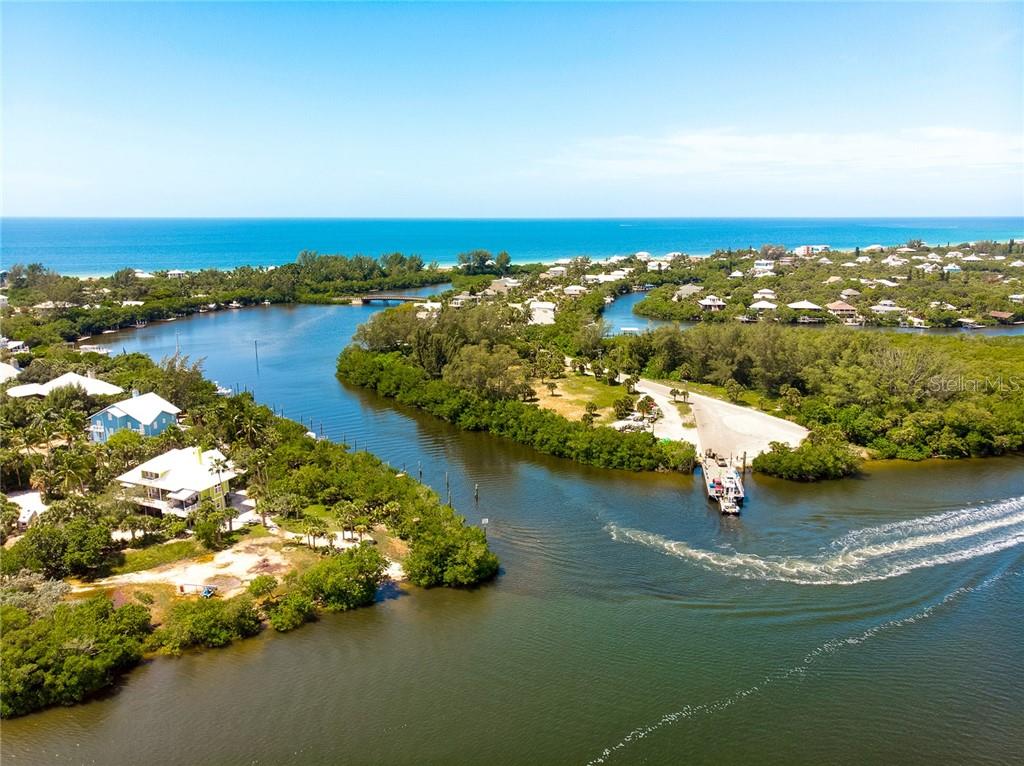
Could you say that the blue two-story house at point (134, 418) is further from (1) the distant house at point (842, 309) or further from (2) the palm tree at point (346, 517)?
(1) the distant house at point (842, 309)

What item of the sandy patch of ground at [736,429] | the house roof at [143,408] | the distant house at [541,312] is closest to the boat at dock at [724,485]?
the sandy patch of ground at [736,429]

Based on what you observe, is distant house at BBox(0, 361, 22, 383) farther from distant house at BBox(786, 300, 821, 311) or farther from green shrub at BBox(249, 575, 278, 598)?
distant house at BBox(786, 300, 821, 311)

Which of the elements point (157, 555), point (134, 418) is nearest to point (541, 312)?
point (134, 418)

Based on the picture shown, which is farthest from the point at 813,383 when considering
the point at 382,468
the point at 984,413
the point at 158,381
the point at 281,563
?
the point at 158,381

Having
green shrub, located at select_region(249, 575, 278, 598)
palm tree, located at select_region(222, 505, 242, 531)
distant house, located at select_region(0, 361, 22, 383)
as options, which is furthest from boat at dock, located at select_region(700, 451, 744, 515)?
distant house, located at select_region(0, 361, 22, 383)

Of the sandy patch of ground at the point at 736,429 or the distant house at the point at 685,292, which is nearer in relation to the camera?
the sandy patch of ground at the point at 736,429

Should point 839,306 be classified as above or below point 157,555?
above

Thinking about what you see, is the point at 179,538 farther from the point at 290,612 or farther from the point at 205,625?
the point at 290,612
